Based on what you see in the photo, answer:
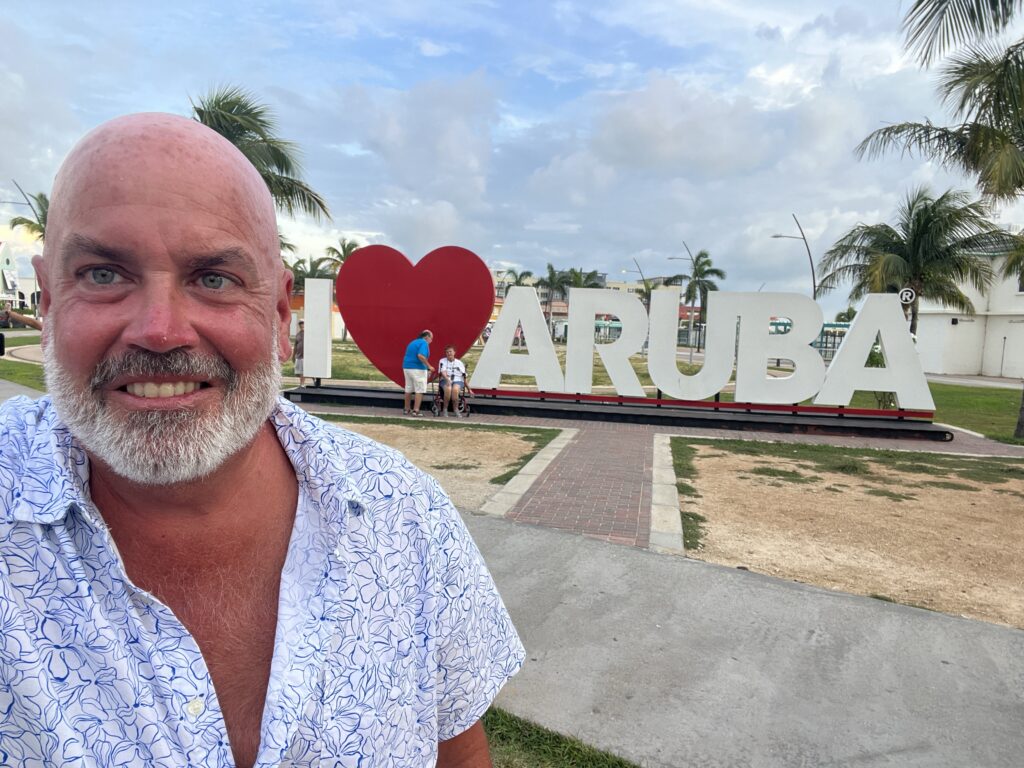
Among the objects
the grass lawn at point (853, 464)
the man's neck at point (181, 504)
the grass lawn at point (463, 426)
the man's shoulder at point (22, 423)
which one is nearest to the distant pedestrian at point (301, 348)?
the grass lawn at point (463, 426)

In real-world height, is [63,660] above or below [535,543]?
above

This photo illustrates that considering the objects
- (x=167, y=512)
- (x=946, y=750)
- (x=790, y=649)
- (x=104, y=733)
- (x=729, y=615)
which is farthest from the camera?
(x=729, y=615)

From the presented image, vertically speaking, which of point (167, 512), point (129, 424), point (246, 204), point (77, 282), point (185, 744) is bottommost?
point (185, 744)

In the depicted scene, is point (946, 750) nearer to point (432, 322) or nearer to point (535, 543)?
point (535, 543)

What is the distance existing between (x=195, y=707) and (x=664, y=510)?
5.86 meters

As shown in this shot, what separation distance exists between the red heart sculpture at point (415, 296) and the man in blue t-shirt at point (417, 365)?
0.53 meters

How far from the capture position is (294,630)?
1195mm

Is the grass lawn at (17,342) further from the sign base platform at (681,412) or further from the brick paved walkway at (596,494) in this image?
the brick paved walkway at (596,494)

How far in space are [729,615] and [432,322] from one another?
33.3 feet

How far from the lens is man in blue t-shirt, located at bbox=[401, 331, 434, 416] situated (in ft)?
41.7

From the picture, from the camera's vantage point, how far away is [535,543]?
533 centimetres

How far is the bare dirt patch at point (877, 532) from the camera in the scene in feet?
15.7

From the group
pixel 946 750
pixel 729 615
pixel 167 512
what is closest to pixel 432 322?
pixel 729 615

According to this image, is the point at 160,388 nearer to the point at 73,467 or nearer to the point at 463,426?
the point at 73,467
